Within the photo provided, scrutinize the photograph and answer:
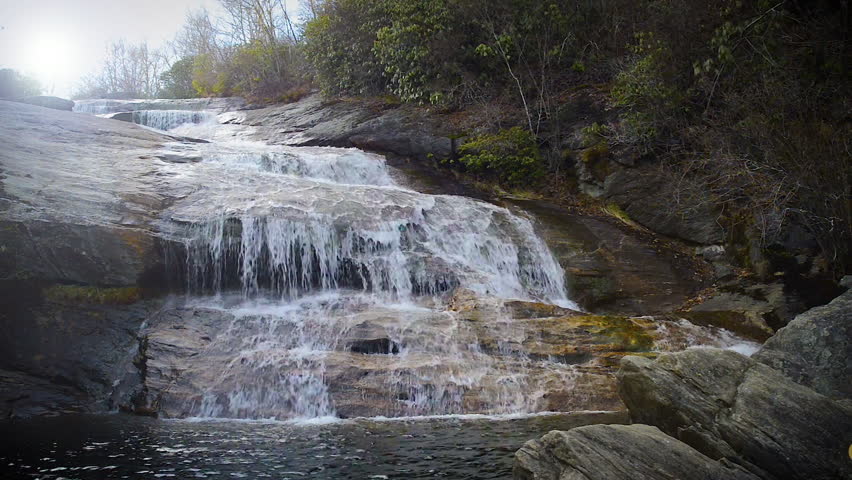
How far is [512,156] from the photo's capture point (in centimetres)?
1470

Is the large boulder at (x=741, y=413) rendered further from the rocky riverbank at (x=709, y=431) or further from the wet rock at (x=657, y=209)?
the wet rock at (x=657, y=209)

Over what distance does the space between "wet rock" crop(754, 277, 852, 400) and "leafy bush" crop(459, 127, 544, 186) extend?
8.66m

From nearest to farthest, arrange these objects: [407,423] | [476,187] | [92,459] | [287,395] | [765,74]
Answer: [92,459] < [407,423] < [287,395] < [765,74] < [476,187]

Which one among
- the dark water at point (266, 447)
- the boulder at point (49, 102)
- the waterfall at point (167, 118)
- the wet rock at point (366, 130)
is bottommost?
the dark water at point (266, 447)

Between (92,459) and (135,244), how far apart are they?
4.43m

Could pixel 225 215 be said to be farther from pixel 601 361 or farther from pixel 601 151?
pixel 601 151

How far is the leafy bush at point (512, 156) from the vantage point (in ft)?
48.2

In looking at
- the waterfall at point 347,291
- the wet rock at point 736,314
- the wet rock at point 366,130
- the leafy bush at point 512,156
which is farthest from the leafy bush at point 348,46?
the wet rock at point 736,314

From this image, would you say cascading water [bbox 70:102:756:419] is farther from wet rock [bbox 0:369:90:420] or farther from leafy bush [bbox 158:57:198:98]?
leafy bush [bbox 158:57:198:98]

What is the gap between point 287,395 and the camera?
6961mm

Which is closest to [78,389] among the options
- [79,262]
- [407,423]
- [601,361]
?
[79,262]

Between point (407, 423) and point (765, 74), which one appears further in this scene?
point (765, 74)

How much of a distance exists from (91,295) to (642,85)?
478 inches

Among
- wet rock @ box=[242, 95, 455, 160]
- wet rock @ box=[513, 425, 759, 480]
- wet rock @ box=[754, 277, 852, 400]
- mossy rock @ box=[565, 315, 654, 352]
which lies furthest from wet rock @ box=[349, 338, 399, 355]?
wet rock @ box=[242, 95, 455, 160]
